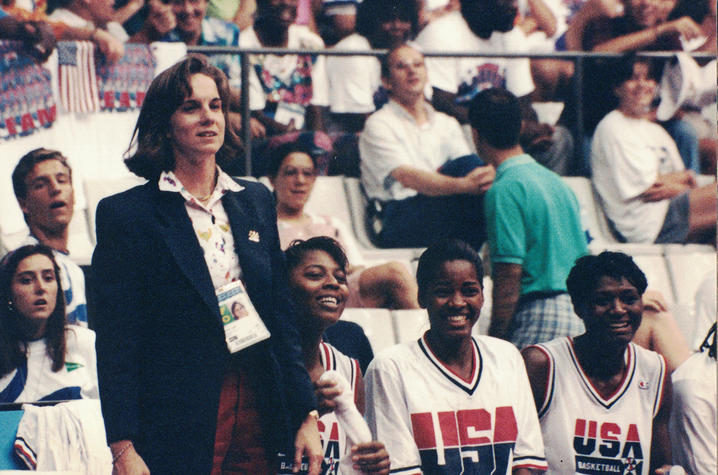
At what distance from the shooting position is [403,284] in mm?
5195

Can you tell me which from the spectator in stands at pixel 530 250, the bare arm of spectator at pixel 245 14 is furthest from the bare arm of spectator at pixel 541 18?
the spectator in stands at pixel 530 250

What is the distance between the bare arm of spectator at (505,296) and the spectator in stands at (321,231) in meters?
0.79

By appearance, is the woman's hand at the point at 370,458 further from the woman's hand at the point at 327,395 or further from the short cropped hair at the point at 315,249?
the short cropped hair at the point at 315,249

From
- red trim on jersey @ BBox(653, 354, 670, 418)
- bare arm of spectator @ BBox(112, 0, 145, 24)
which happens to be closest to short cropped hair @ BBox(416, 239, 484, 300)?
red trim on jersey @ BBox(653, 354, 670, 418)

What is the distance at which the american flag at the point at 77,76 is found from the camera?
5445 millimetres

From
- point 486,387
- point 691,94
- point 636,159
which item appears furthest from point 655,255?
point 486,387

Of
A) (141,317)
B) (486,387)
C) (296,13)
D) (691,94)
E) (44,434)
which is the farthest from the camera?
(691,94)

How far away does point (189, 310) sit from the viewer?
2.81 metres

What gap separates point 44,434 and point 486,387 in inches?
58.7

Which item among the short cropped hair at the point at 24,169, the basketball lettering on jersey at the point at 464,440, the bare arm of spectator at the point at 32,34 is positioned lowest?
the basketball lettering on jersey at the point at 464,440

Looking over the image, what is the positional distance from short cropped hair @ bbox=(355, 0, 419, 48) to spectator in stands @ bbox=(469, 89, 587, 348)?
2.00 meters

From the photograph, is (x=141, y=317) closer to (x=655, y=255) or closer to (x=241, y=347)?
(x=241, y=347)

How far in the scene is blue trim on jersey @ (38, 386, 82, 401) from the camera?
14.6ft

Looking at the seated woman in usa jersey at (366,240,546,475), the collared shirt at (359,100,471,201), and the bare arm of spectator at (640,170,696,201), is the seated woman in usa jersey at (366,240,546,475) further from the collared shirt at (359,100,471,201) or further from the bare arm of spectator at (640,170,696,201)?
the bare arm of spectator at (640,170,696,201)
